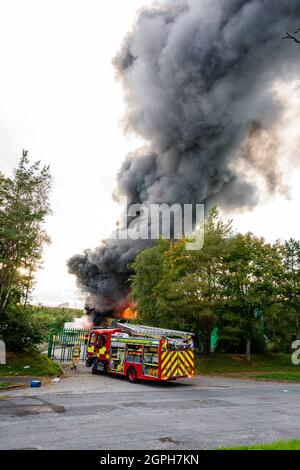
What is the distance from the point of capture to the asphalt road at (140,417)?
748 centimetres

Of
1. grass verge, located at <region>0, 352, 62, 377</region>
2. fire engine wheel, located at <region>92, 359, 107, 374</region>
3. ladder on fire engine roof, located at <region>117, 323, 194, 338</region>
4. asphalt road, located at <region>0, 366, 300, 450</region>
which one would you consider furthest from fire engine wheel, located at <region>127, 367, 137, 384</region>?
grass verge, located at <region>0, 352, 62, 377</region>

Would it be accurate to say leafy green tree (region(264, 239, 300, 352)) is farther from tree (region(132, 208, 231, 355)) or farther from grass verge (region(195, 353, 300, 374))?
tree (region(132, 208, 231, 355))

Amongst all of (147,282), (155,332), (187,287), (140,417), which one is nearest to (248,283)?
(187,287)

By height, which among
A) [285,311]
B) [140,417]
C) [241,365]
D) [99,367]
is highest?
[285,311]

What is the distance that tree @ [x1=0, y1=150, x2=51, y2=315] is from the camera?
21312mm

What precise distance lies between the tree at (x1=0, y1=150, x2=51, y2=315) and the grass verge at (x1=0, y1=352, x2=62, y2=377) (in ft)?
9.61

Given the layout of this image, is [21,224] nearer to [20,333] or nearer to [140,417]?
[20,333]

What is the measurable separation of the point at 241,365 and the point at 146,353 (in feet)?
38.9

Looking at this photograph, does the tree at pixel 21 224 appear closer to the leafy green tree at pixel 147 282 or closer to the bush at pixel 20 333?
the bush at pixel 20 333

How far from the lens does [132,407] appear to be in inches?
449

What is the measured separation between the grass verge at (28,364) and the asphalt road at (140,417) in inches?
112

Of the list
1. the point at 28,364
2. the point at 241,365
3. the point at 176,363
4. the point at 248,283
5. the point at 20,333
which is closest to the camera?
the point at 176,363

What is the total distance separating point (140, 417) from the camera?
32.5 feet
